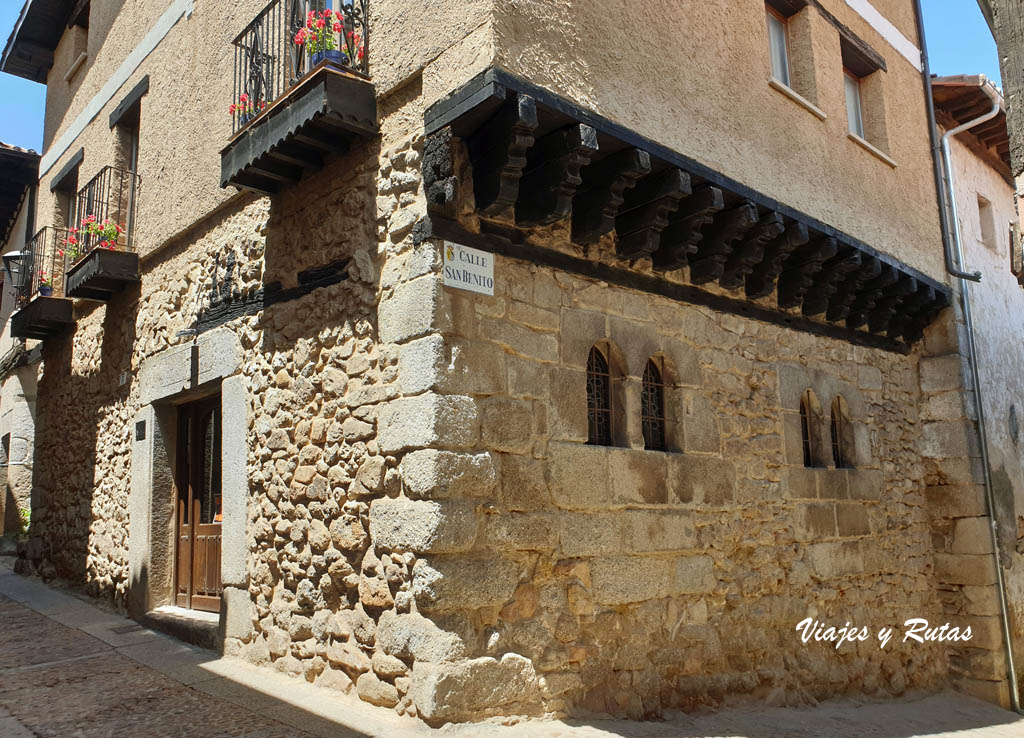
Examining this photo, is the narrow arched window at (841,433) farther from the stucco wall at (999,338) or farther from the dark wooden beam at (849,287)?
the stucco wall at (999,338)

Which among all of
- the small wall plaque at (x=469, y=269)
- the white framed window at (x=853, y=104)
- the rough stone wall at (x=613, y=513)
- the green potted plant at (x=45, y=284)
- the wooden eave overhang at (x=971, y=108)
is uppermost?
the wooden eave overhang at (x=971, y=108)

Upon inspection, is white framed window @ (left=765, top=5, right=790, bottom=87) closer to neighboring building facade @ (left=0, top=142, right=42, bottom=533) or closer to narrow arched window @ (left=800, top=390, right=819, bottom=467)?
narrow arched window @ (left=800, top=390, right=819, bottom=467)

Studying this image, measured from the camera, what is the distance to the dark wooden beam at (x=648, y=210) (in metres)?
4.99

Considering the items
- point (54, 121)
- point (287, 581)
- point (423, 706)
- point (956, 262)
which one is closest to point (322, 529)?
point (287, 581)

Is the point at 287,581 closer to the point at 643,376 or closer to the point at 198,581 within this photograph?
the point at 198,581

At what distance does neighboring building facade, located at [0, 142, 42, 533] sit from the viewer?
35.2 ft

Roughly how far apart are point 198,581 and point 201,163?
321cm

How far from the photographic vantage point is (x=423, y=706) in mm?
3904

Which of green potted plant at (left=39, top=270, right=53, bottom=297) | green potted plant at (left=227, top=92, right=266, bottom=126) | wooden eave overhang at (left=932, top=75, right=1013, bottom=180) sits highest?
wooden eave overhang at (left=932, top=75, right=1013, bottom=180)

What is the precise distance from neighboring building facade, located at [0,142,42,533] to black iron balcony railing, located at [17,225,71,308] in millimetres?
927

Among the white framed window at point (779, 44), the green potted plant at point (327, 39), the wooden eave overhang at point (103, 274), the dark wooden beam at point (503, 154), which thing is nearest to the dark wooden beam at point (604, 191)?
the dark wooden beam at point (503, 154)

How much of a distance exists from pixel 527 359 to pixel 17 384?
914 centimetres

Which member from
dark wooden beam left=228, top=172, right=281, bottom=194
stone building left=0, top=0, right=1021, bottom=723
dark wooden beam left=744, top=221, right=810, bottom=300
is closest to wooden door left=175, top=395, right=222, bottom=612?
stone building left=0, top=0, right=1021, bottom=723

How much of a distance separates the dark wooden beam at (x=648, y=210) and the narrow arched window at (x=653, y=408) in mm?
750
